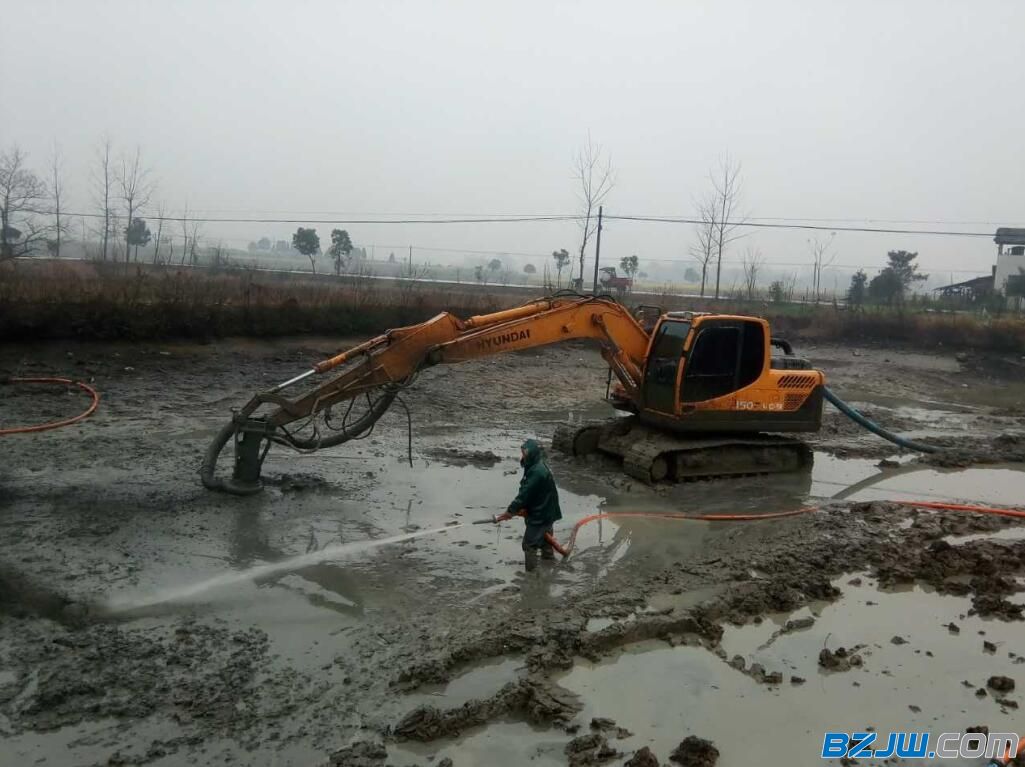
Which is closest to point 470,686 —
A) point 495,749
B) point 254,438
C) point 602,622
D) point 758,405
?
point 495,749

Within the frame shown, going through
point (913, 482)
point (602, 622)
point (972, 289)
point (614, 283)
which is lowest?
point (602, 622)

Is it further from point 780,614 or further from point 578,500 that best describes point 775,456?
point 780,614

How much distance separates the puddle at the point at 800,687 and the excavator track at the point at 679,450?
424 cm

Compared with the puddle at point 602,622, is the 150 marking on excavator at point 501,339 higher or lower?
higher

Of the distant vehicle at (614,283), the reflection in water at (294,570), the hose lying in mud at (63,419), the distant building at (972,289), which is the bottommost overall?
the reflection in water at (294,570)

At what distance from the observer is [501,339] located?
10.6 meters

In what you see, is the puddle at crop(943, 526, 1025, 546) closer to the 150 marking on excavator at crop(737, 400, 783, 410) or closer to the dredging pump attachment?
the 150 marking on excavator at crop(737, 400, 783, 410)

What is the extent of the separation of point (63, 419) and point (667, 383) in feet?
30.8

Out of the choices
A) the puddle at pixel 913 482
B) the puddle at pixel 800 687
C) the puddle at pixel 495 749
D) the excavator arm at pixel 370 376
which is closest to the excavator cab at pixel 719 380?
the puddle at pixel 913 482

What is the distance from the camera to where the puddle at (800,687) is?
5.56 metres

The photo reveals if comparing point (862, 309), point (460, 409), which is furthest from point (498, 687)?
point (862, 309)

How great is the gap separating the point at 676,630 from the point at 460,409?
9850mm

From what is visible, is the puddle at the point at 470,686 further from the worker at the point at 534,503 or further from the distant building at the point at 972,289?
the distant building at the point at 972,289

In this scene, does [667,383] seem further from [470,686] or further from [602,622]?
[470,686]
